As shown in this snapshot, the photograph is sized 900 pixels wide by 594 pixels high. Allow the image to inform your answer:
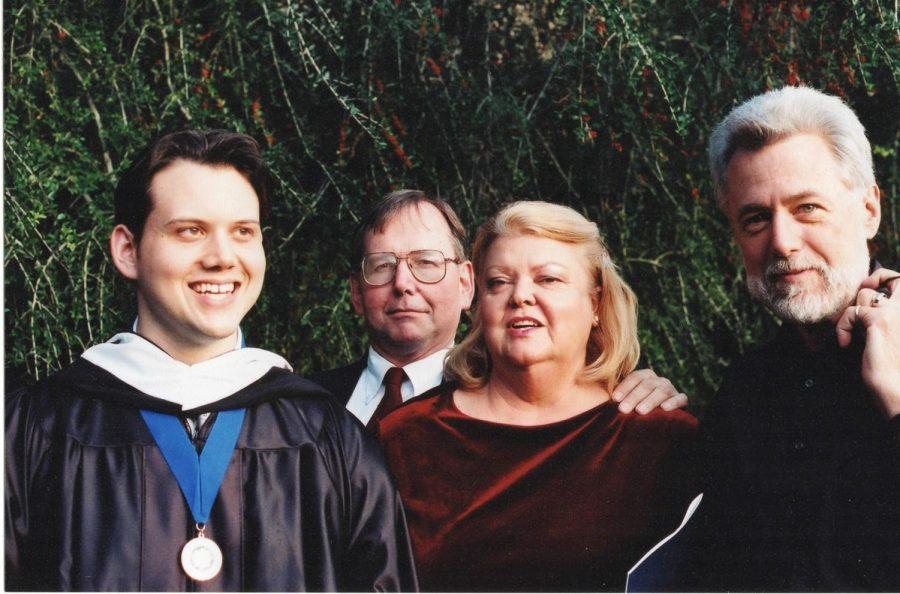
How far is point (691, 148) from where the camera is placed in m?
4.19

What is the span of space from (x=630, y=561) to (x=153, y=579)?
1.17m

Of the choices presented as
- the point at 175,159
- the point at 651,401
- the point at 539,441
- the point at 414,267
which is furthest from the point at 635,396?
the point at 175,159

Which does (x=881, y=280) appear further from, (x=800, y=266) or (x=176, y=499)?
(x=176, y=499)

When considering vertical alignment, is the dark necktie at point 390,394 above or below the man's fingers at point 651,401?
above

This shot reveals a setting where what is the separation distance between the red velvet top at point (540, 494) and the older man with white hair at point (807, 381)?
16cm

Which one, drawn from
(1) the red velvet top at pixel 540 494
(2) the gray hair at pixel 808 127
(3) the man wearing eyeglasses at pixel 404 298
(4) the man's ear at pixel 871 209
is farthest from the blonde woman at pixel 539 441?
(4) the man's ear at pixel 871 209

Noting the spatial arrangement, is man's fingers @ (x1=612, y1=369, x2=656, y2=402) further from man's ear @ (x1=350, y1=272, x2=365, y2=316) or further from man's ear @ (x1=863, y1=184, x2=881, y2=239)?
man's ear @ (x1=350, y1=272, x2=365, y2=316)

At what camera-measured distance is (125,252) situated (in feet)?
8.76

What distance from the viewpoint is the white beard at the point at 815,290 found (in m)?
2.70

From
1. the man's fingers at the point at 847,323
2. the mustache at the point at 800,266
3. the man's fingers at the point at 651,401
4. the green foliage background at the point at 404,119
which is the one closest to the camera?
the man's fingers at the point at 847,323

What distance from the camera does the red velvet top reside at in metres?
2.75

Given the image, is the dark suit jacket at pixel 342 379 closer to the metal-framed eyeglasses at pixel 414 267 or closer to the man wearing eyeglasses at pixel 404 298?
the man wearing eyeglasses at pixel 404 298

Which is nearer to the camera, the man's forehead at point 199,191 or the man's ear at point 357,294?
the man's forehead at point 199,191

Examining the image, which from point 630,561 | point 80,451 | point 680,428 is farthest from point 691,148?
point 80,451
